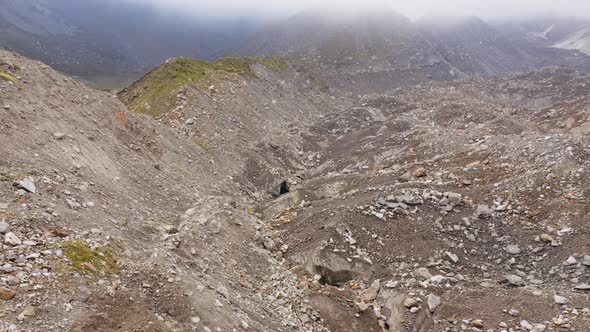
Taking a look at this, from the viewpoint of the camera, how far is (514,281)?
19.1 meters

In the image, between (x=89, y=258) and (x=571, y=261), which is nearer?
(x=89, y=258)

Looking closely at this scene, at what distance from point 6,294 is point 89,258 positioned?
3167 mm

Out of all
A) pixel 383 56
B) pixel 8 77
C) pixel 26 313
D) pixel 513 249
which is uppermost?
pixel 8 77

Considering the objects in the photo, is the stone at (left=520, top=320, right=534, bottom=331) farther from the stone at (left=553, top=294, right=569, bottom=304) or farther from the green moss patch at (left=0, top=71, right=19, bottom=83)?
the green moss patch at (left=0, top=71, right=19, bottom=83)

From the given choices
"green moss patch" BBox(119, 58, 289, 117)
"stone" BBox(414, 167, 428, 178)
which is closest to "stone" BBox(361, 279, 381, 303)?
"stone" BBox(414, 167, 428, 178)

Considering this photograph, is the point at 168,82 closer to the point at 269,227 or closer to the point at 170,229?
the point at 269,227

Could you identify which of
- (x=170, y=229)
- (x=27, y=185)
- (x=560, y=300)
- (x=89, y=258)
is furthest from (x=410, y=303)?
(x=27, y=185)

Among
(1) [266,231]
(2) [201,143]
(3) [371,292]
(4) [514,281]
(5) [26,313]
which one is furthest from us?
(2) [201,143]

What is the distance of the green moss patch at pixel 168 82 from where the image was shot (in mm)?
49094

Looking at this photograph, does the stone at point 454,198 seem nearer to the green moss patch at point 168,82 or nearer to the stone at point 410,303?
the stone at point 410,303

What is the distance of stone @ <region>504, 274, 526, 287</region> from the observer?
1898 centimetres

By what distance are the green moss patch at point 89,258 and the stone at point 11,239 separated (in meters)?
1.37

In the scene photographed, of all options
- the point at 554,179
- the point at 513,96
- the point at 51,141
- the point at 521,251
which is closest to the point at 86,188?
the point at 51,141

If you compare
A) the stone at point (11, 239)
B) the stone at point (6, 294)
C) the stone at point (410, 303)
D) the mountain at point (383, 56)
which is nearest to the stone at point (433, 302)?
the stone at point (410, 303)
